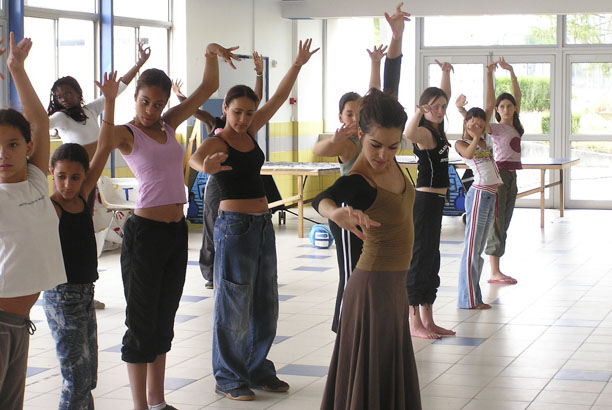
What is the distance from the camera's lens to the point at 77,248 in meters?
3.61

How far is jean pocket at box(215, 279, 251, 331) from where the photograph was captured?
181 inches

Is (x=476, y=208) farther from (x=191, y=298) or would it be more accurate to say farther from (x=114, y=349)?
(x=114, y=349)

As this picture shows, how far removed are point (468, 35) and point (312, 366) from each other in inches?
429

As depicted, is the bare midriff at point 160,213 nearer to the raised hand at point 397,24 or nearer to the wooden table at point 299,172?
the raised hand at point 397,24

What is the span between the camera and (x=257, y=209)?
15.1ft

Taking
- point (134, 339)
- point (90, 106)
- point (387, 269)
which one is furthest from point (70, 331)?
point (90, 106)

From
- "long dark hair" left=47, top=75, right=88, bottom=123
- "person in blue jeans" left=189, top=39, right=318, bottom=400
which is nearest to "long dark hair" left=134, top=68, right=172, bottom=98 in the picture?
"person in blue jeans" left=189, top=39, right=318, bottom=400

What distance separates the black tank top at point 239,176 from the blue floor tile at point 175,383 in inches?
40.7

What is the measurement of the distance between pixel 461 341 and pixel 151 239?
2611mm

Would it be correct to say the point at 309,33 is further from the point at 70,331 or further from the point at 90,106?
the point at 70,331

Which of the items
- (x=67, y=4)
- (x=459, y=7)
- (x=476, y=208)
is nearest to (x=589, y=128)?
(x=459, y=7)

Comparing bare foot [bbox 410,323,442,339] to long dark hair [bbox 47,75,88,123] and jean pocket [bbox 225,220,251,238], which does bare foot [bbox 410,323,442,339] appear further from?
long dark hair [bbox 47,75,88,123]

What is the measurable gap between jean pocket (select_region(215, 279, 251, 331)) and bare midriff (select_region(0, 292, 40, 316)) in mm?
1509

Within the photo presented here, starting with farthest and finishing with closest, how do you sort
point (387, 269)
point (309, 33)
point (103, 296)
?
point (309, 33) < point (103, 296) < point (387, 269)
